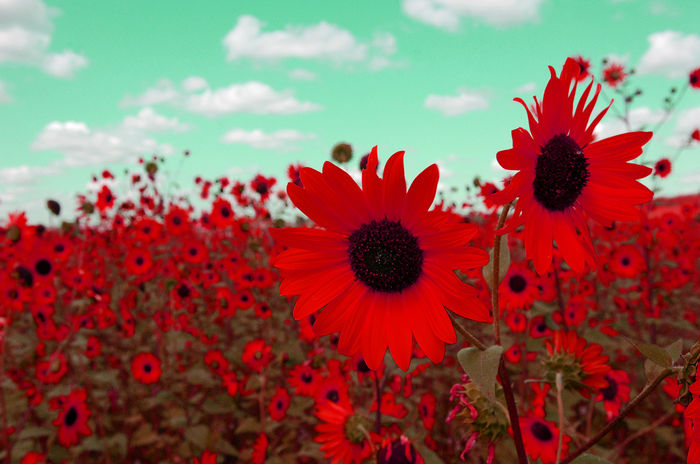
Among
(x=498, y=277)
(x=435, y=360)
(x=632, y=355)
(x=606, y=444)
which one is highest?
(x=498, y=277)

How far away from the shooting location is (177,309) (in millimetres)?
4367

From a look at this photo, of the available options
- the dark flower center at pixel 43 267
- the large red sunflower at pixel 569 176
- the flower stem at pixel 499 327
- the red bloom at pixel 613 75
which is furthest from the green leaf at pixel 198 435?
the red bloom at pixel 613 75

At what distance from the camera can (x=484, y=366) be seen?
90 cm

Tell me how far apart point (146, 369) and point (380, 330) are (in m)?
3.56

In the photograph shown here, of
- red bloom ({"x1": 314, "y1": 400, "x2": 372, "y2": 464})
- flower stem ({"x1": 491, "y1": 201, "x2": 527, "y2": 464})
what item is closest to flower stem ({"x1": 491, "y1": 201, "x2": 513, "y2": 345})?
flower stem ({"x1": 491, "y1": 201, "x2": 527, "y2": 464})

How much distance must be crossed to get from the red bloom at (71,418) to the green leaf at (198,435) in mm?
884

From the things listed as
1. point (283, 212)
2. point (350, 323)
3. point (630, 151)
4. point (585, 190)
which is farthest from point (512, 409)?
point (283, 212)

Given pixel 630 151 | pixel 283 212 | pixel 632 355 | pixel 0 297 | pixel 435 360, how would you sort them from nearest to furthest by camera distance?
pixel 435 360, pixel 630 151, pixel 0 297, pixel 283 212, pixel 632 355

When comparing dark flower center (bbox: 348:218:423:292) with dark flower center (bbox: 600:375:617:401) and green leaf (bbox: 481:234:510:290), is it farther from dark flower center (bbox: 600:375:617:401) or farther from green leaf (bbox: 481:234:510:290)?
dark flower center (bbox: 600:375:617:401)

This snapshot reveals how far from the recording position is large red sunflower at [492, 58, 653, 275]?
1021 mm

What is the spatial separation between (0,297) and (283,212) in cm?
249

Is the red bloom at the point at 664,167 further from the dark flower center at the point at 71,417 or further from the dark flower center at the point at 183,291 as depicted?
the dark flower center at the point at 71,417

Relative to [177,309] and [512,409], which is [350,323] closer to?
[512,409]

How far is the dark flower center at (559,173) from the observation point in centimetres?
106
